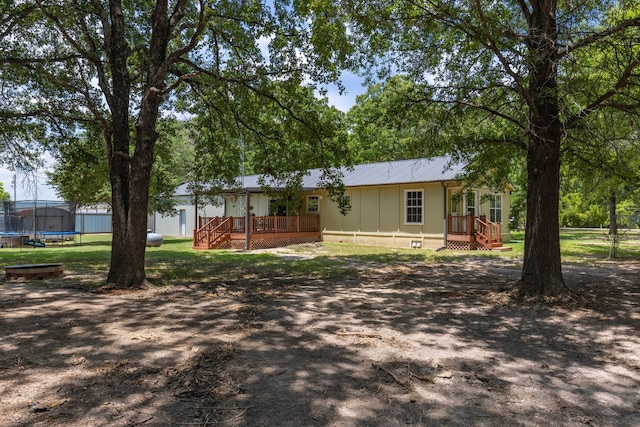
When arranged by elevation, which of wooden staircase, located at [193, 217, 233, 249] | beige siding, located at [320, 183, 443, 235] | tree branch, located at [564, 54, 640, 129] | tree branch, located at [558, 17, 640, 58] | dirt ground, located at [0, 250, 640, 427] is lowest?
dirt ground, located at [0, 250, 640, 427]

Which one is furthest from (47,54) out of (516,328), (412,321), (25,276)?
(516,328)

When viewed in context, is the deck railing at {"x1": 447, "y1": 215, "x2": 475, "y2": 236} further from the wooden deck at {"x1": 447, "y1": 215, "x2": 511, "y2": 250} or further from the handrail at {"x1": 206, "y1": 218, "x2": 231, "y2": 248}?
the handrail at {"x1": 206, "y1": 218, "x2": 231, "y2": 248}

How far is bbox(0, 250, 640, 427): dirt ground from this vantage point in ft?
9.89

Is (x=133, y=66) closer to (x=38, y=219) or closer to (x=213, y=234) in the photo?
(x=213, y=234)

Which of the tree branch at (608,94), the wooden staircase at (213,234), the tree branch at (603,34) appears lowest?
the wooden staircase at (213,234)

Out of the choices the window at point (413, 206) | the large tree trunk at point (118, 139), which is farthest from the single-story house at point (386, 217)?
the large tree trunk at point (118, 139)

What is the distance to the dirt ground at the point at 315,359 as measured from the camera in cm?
302

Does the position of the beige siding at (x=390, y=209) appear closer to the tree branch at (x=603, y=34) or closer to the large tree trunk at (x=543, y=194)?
the large tree trunk at (x=543, y=194)

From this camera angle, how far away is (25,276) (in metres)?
9.32

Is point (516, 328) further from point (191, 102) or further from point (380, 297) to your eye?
point (191, 102)

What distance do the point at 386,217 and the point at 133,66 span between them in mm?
11972

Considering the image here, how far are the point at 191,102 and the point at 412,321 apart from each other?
9.36m

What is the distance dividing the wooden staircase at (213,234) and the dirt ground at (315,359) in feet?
38.1

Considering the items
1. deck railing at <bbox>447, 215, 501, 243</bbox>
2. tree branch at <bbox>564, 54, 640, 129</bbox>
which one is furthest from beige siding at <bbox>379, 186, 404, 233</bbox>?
tree branch at <bbox>564, 54, 640, 129</bbox>
